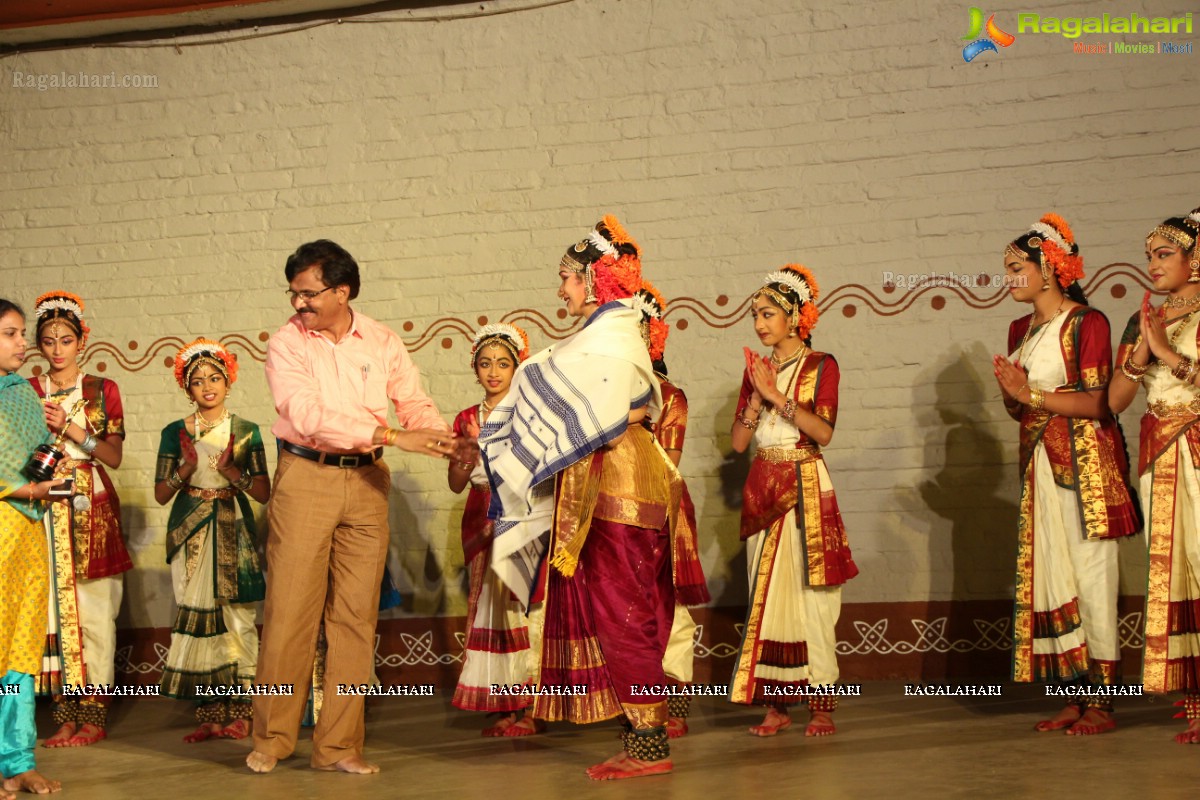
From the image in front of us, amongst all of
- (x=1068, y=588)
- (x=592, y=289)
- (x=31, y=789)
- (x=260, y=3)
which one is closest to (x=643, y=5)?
(x=260, y=3)

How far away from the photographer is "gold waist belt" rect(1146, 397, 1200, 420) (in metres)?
4.11

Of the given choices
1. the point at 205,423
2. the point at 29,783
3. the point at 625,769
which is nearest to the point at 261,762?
the point at 29,783

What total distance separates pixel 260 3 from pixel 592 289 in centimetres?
330

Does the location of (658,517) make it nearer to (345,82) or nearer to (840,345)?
(840,345)

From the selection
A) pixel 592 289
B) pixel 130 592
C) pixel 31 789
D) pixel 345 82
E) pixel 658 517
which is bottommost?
pixel 31 789

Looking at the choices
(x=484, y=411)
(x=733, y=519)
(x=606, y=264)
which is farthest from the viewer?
(x=733, y=519)

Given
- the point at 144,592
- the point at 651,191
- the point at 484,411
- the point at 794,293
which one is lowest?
the point at 144,592

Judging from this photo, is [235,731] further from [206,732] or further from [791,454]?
[791,454]

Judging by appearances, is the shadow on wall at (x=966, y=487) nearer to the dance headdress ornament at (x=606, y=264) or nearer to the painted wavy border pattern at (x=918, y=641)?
the painted wavy border pattern at (x=918, y=641)

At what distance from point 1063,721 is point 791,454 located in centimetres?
136

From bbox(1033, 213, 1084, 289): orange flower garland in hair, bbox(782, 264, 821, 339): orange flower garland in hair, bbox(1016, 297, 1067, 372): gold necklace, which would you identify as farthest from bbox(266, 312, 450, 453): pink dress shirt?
bbox(1033, 213, 1084, 289): orange flower garland in hair

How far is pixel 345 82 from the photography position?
6.21 metres

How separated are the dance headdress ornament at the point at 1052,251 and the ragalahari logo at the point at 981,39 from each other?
1292 mm

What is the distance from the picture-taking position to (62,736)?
15.6 ft
